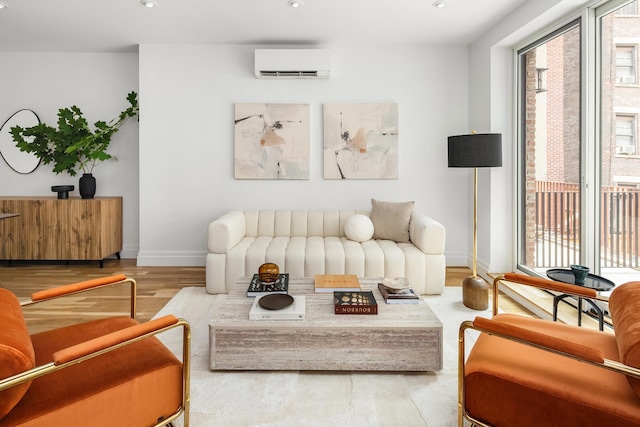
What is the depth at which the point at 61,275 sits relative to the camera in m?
4.11

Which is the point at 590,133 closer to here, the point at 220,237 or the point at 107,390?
the point at 220,237

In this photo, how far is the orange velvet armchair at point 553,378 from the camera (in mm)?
1102

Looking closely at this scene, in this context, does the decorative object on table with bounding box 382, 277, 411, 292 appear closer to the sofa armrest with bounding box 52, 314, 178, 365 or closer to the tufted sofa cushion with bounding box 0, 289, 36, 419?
the sofa armrest with bounding box 52, 314, 178, 365

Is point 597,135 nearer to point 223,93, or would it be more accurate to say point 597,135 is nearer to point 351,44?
point 351,44

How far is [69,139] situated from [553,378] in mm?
5217

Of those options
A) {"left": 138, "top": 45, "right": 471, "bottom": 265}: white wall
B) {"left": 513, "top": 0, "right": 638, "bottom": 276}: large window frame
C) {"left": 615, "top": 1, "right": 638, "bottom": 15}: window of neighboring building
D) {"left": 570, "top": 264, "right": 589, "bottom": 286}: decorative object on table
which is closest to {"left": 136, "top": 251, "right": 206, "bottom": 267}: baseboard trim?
{"left": 138, "top": 45, "right": 471, "bottom": 265}: white wall

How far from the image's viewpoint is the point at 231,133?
4.54m

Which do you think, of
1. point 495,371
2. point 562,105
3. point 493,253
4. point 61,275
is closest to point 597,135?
point 562,105

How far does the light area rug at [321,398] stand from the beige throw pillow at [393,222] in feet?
5.49

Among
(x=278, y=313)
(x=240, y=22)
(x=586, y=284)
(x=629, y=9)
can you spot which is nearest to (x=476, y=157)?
(x=586, y=284)

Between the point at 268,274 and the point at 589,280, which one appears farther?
the point at 268,274

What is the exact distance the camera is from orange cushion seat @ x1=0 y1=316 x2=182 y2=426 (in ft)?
3.59

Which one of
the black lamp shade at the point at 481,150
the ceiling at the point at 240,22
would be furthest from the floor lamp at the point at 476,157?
the ceiling at the point at 240,22

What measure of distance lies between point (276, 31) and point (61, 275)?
3.57m
